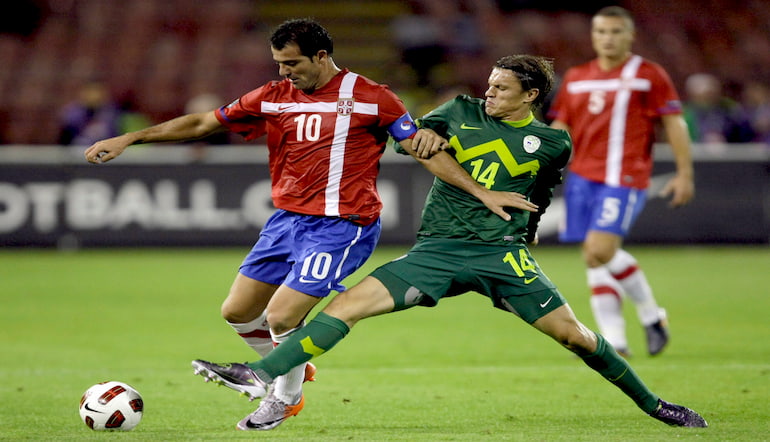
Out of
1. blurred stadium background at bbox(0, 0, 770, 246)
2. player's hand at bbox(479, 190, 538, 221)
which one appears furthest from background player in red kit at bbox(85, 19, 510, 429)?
blurred stadium background at bbox(0, 0, 770, 246)

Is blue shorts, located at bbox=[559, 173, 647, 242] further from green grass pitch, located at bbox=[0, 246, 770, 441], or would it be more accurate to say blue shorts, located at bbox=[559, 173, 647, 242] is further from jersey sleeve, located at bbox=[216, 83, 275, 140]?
jersey sleeve, located at bbox=[216, 83, 275, 140]

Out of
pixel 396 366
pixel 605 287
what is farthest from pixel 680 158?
pixel 396 366

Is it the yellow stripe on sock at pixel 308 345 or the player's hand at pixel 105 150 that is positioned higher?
the player's hand at pixel 105 150

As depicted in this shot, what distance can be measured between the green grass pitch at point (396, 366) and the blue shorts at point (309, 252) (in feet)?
2.43

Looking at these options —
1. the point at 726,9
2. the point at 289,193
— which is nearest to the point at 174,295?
the point at 289,193

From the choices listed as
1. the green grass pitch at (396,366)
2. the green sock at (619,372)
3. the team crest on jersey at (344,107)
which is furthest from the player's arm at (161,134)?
the green sock at (619,372)

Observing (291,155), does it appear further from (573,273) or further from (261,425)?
(573,273)

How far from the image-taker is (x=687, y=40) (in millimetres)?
23016

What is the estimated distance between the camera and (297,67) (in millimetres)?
5625

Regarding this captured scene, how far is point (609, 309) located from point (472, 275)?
318cm

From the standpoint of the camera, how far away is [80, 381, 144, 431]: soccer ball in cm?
553

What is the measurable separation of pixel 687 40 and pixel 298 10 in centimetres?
790

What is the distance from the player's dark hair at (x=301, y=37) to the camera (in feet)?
18.3

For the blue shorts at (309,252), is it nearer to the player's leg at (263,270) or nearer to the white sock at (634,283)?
the player's leg at (263,270)
